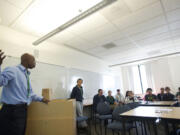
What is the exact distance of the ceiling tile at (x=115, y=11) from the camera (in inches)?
98.7

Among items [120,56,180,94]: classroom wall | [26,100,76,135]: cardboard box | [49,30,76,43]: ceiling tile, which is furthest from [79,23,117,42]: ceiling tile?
[120,56,180,94]: classroom wall

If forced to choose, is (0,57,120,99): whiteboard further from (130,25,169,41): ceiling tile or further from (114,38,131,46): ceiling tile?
(130,25,169,41): ceiling tile

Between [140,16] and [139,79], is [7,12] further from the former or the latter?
[139,79]

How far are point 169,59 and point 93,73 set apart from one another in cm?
473

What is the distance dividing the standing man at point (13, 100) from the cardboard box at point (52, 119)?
0.45 metres

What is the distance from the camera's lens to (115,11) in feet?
8.82

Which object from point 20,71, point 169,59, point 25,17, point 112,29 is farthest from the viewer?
point 169,59

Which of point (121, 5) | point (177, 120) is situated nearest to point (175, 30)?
point (121, 5)

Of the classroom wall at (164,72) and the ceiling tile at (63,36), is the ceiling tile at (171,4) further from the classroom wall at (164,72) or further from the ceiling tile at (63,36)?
the classroom wall at (164,72)

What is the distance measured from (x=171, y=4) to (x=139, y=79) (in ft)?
20.4

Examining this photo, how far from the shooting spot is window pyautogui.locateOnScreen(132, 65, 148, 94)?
7957 millimetres

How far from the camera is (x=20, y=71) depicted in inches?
58.1

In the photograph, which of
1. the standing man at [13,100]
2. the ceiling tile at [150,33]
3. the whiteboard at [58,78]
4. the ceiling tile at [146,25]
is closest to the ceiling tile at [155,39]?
the ceiling tile at [150,33]

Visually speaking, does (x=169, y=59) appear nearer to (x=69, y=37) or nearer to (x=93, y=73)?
(x=93, y=73)
